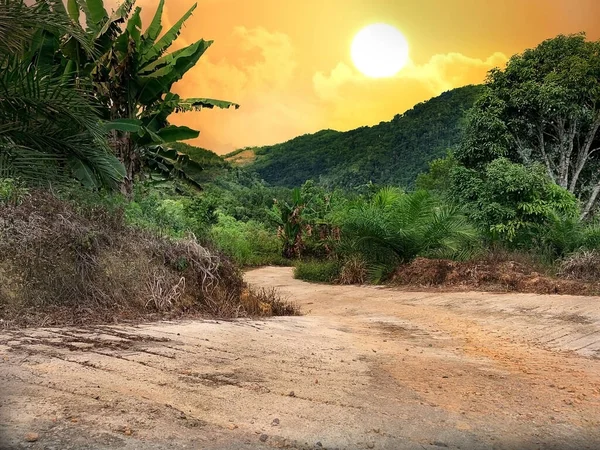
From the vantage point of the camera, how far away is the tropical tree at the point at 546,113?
20516 mm

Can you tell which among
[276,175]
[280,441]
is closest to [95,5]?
[280,441]

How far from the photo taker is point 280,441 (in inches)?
112

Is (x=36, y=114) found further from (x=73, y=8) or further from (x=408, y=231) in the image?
(x=408, y=231)

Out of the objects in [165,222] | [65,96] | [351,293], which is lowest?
[351,293]

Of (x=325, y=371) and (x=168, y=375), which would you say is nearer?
(x=168, y=375)

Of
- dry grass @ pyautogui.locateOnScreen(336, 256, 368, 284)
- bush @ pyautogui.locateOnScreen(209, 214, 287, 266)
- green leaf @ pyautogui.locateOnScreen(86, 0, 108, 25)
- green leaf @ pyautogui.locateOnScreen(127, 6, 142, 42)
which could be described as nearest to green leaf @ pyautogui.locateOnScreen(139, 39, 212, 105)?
green leaf @ pyautogui.locateOnScreen(127, 6, 142, 42)

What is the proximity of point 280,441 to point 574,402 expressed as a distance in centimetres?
229

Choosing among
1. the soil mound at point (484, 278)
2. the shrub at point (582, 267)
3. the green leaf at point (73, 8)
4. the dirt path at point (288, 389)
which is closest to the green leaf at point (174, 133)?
the green leaf at point (73, 8)

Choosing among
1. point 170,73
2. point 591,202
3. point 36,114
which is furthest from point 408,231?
point 591,202

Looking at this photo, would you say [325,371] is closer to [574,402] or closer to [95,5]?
[574,402]

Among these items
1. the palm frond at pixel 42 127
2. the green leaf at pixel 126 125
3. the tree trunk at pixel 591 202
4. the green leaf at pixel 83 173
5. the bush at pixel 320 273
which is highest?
the green leaf at pixel 126 125

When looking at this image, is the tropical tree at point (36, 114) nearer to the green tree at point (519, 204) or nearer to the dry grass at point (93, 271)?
the dry grass at point (93, 271)

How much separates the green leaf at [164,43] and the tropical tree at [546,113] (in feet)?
38.5

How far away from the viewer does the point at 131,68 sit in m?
12.8
